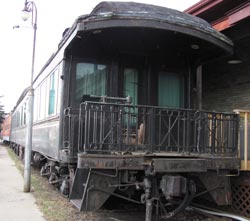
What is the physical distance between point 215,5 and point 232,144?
11.1ft

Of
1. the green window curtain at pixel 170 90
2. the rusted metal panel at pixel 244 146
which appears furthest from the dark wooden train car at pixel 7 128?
the rusted metal panel at pixel 244 146

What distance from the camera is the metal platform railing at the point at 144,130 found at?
665 centimetres

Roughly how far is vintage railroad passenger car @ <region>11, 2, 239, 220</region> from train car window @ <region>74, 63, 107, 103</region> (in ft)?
0.06

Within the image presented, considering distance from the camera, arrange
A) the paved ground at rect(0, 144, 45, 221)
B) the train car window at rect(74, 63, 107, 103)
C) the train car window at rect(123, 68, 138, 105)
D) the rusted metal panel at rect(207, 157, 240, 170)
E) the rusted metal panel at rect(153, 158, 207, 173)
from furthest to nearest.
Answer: the train car window at rect(123, 68, 138, 105), the train car window at rect(74, 63, 107, 103), the paved ground at rect(0, 144, 45, 221), the rusted metal panel at rect(207, 157, 240, 170), the rusted metal panel at rect(153, 158, 207, 173)

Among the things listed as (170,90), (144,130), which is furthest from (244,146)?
(144,130)

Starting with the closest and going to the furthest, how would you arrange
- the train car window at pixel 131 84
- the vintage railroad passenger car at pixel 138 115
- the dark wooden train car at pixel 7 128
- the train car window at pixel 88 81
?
the vintage railroad passenger car at pixel 138 115 → the train car window at pixel 88 81 → the train car window at pixel 131 84 → the dark wooden train car at pixel 7 128

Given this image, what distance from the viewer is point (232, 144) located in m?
7.53

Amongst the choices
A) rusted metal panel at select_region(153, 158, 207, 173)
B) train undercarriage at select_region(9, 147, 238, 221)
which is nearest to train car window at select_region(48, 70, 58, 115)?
train undercarriage at select_region(9, 147, 238, 221)

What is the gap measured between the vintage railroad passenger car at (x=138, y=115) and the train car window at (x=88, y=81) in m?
0.02

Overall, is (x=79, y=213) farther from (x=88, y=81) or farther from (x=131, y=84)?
(x=131, y=84)

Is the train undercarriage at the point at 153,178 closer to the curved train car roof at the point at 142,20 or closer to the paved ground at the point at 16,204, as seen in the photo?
the paved ground at the point at 16,204

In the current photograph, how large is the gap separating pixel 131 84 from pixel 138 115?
1726mm

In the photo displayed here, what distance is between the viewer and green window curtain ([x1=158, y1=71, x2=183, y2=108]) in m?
8.78

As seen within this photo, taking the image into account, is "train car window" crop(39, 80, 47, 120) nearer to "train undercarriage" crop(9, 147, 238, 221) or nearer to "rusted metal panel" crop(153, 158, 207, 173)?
"train undercarriage" crop(9, 147, 238, 221)
